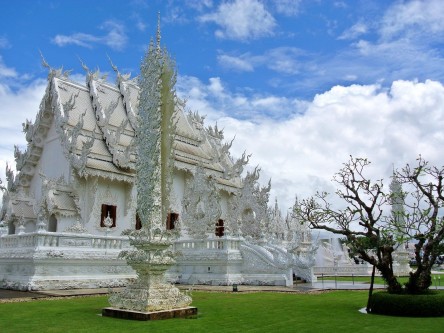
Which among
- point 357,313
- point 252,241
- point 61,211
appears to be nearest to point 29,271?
point 61,211

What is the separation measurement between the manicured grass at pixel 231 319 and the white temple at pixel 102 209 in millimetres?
3945

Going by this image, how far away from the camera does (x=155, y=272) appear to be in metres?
7.93

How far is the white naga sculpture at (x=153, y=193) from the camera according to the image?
781cm

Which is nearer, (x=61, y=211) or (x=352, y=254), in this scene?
(x=352, y=254)

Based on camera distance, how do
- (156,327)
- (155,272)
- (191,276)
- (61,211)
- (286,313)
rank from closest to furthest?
(156,327), (155,272), (286,313), (191,276), (61,211)

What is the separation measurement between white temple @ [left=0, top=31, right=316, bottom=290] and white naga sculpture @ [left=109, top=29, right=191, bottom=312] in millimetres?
5681

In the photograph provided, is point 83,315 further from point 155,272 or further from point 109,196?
point 109,196

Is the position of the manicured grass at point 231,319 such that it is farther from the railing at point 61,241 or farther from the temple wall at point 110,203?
the temple wall at point 110,203

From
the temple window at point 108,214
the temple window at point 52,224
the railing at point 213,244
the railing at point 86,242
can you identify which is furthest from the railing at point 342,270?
the temple window at point 52,224

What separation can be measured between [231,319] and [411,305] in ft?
10.5

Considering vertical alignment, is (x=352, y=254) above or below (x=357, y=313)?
→ above

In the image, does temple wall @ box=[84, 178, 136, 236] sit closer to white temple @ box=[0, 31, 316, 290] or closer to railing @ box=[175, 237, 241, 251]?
white temple @ box=[0, 31, 316, 290]

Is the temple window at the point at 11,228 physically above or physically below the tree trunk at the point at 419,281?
above

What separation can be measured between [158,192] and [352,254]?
422cm
